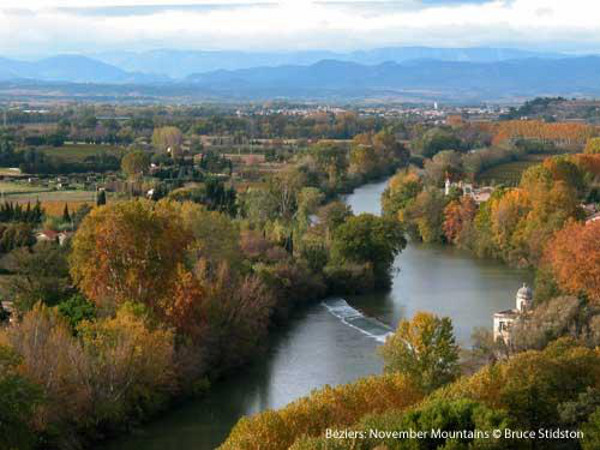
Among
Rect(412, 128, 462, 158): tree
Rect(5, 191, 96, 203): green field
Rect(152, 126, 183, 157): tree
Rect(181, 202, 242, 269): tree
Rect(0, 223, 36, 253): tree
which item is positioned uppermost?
Rect(181, 202, 242, 269): tree

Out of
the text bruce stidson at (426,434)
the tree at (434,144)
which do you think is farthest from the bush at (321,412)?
the tree at (434,144)

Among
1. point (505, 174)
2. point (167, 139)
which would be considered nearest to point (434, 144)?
point (505, 174)

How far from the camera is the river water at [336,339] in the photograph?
652 inches

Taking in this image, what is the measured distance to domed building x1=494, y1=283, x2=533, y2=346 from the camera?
18.6 m

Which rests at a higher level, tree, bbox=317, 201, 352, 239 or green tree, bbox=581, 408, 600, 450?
green tree, bbox=581, 408, 600, 450

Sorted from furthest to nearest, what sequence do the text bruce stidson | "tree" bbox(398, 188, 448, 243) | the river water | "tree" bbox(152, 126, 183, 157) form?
1. "tree" bbox(152, 126, 183, 157)
2. "tree" bbox(398, 188, 448, 243)
3. the river water
4. the text bruce stidson

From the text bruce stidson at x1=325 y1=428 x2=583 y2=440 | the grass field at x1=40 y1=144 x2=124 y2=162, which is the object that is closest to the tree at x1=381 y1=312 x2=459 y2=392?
the text bruce stidson at x1=325 y1=428 x2=583 y2=440

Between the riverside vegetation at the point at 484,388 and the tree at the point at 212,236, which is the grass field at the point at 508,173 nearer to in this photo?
the riverside vegetation at the point at 484,388

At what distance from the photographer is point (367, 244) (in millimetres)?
27078

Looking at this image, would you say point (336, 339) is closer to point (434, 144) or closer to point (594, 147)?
point (594, 147)

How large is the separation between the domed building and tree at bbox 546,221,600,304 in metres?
0.85

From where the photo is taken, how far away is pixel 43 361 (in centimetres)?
1516

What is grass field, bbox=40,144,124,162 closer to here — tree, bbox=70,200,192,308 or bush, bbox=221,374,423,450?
tree, bbox=70,200,192,308

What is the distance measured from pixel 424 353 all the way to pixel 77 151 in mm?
37060
